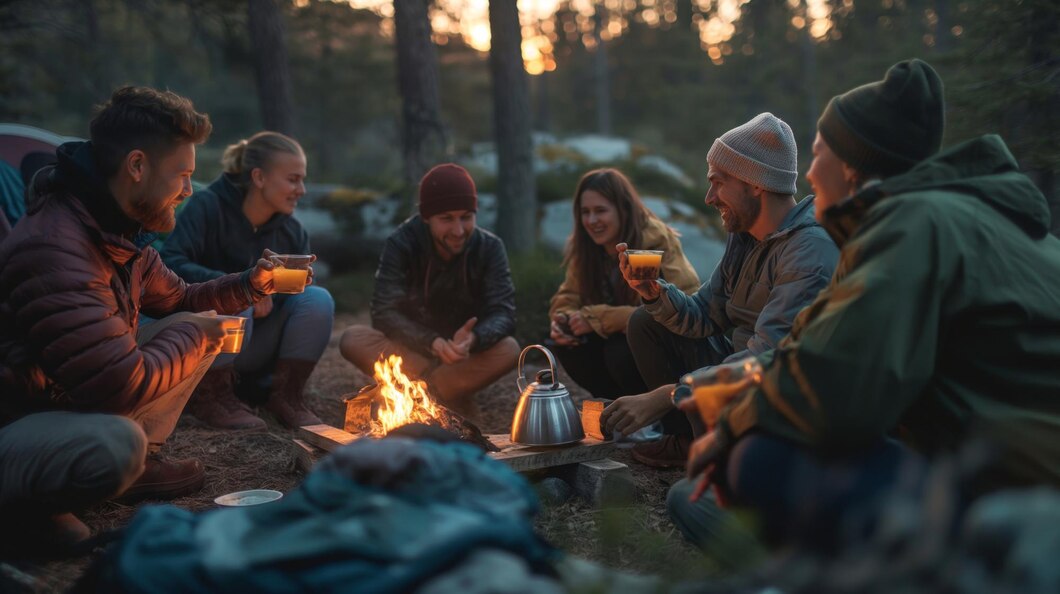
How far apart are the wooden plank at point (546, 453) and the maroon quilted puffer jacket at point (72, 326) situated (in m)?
1.45

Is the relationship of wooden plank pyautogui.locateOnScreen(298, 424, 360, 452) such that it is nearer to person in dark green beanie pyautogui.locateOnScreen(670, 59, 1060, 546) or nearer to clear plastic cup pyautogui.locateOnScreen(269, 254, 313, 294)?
clear plastic cup pyautogui.locateOnScreen(269, 254, 313, 294)

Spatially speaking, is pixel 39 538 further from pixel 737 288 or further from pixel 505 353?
pixel 737 288

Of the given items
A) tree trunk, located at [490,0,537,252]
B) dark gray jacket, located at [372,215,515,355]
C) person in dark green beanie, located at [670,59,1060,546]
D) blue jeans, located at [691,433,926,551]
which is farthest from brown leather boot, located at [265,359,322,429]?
tree trunk, located at [490,0,537,252]

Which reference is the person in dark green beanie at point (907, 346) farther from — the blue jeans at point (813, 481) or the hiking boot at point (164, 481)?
the hiking boot at point (164, 481)

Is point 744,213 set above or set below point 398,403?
above

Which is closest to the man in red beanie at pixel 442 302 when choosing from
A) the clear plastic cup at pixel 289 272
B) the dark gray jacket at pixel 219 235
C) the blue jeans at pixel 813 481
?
the dark gray jacket at pixel 219 235

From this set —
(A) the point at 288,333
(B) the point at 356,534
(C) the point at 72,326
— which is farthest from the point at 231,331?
(B) the point at 356,534

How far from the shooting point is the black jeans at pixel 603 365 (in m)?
5.12

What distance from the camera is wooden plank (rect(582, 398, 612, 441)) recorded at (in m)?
4.38

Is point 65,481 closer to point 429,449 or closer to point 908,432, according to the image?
point 429,449

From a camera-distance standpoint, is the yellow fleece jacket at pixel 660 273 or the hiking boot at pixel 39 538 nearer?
the hiking boot at pixel 39 538

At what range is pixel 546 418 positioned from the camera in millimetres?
4059

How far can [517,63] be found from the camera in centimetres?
1066

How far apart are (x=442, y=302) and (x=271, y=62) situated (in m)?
6.31
